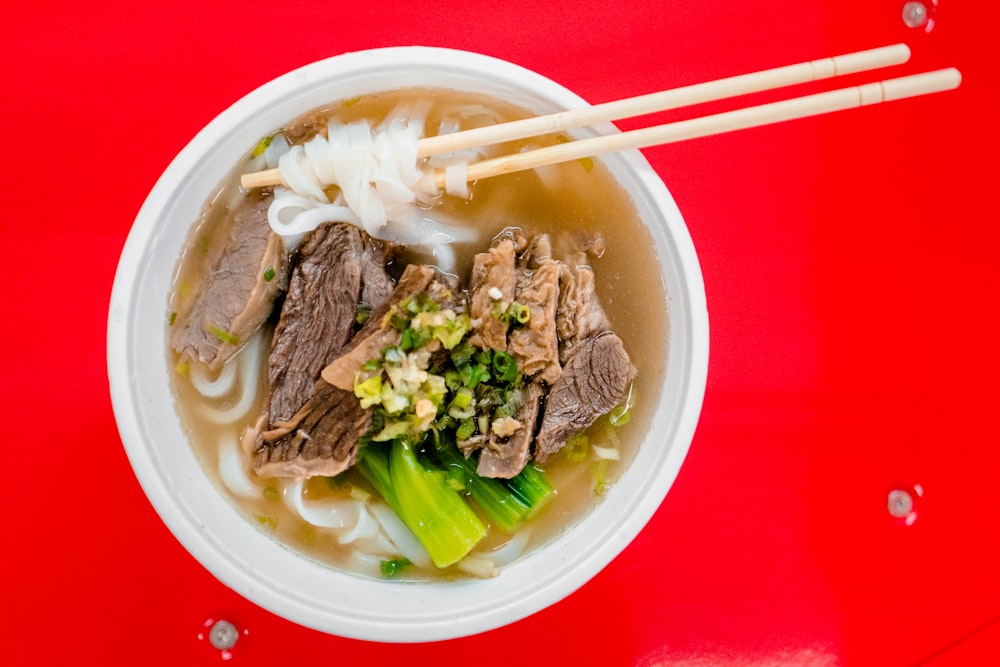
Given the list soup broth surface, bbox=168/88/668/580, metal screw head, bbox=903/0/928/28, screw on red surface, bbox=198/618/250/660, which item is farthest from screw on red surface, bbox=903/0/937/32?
screw on red surface, bbox=198/618/250/660

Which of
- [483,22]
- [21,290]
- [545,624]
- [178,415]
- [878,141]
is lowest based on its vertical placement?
[545,624]

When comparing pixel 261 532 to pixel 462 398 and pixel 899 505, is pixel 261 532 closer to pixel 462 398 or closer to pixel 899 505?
pixel 462 398

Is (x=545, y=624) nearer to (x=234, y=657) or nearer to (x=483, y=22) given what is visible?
(x=234, y=657)

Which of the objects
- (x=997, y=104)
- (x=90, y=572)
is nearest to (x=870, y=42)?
(x=997, y=104)

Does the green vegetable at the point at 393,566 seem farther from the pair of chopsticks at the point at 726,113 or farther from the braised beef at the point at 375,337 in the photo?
the pair of chopsticks at the point at 726,113

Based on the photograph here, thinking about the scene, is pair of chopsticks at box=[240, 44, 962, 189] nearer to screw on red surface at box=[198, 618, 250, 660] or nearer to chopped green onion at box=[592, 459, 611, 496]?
chopped green onion at box=[592, 459, 611, 496]
